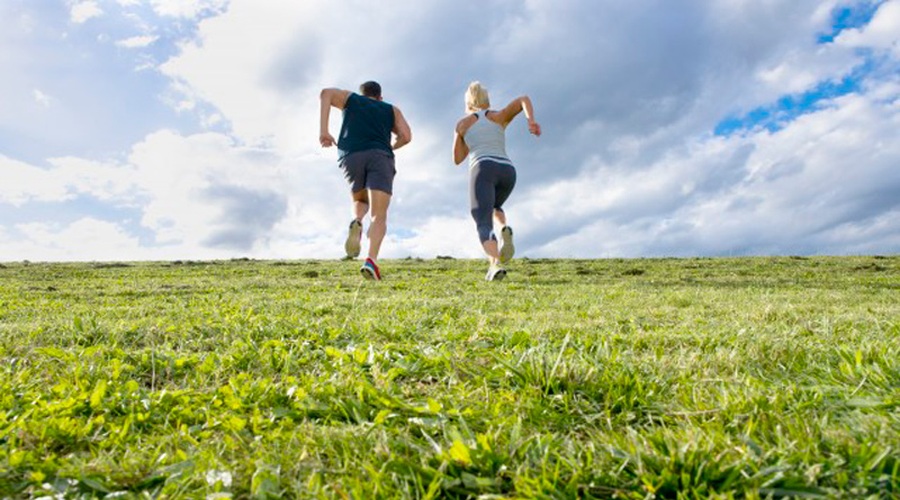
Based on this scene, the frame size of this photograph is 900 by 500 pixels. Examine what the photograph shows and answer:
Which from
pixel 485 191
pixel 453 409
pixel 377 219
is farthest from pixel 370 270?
pixel 453 409

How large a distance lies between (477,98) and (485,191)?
1948mm

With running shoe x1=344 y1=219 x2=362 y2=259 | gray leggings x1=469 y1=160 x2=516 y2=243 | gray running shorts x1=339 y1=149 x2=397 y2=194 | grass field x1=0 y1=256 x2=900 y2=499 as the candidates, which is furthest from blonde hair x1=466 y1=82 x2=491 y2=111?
grass field x1=0 y1=256 x2=900 y2=499

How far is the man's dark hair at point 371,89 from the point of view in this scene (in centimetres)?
1005

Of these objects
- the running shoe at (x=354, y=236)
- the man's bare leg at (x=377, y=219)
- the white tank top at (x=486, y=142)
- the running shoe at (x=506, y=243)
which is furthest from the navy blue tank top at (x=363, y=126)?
the running shoe at (x=506, y=243)

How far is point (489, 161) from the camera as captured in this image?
32.5 ft

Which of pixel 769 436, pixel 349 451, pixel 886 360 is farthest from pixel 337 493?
pixel 886 360

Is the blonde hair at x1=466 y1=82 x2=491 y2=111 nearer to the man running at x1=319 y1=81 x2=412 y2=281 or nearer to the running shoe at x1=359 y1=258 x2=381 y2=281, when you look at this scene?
the man running at x1=319 y1=81 x2=412 y2=281

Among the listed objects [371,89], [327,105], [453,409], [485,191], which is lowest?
[453,409]

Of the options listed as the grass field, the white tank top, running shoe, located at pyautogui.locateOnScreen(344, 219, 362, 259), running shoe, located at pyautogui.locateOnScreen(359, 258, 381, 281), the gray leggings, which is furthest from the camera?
the white tank top

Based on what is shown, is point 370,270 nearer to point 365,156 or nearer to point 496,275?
point 365,156

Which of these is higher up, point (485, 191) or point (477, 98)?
point (477, 98)

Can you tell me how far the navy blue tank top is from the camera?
31.4ft

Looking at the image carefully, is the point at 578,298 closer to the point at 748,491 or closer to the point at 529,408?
the point at 529,408

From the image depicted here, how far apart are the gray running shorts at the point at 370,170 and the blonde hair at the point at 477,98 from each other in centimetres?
199
